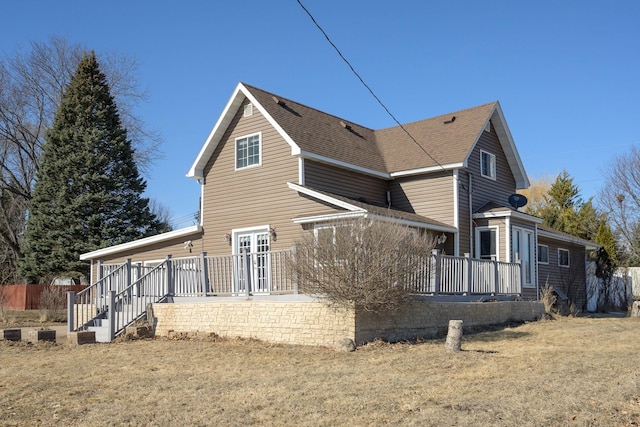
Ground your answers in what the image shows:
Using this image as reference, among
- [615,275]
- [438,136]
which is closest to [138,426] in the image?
[438,136]

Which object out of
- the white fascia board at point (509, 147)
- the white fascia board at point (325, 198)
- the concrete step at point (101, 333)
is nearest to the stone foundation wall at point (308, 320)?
the concrete step at point (101, 333)

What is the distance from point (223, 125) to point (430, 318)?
10.4m

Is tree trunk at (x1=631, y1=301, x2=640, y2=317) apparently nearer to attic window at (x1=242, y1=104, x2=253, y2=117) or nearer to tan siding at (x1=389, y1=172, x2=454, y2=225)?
tan siding at (x1=389, y1=172, x2=454, y2=225)

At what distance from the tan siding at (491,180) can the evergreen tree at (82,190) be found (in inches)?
687

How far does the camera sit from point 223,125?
2097cm

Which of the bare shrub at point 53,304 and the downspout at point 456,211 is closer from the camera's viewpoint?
the downspout at point 456,211

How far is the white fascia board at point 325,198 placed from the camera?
16.7 m

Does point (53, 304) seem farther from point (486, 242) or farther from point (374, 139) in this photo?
point (486, 242)

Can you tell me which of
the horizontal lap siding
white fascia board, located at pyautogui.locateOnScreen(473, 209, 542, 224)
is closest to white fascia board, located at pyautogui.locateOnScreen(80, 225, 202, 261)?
the horizontal lap siding

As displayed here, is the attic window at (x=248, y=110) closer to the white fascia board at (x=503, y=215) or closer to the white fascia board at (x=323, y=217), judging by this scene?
the white fascia board at (x=323, y=217)

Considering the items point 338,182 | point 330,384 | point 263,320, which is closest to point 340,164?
point 338,182

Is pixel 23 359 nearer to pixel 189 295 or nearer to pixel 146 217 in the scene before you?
pixel 189 295

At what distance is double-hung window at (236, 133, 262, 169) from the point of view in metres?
20.2

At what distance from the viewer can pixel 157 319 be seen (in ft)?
51.1
